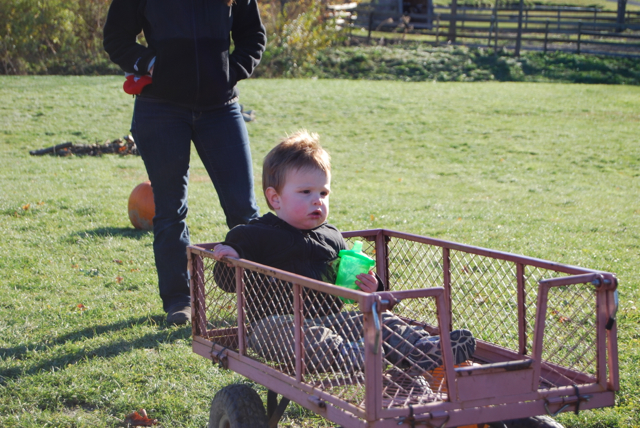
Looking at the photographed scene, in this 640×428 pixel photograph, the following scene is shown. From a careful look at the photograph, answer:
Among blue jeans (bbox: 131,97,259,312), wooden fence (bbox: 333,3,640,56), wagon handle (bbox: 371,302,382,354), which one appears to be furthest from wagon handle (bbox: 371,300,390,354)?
wooden fence (bbox: 333,3,640,56)

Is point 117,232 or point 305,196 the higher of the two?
point 305,196

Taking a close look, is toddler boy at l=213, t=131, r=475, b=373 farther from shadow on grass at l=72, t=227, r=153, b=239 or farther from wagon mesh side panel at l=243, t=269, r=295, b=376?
shadow on grass at l=72, t=227, r=153, b=239

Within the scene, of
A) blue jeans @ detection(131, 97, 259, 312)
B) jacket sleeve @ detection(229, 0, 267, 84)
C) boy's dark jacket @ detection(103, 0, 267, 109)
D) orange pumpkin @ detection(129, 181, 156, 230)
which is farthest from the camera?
orange pumpkin @ detection(129, 181, 156, 230)

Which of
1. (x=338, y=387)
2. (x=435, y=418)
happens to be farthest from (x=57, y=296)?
(x=435, y=418)

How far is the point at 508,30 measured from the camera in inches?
1313

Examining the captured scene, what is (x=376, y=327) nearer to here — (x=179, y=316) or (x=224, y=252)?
(x=224, y=252)

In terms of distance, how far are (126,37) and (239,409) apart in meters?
2.52

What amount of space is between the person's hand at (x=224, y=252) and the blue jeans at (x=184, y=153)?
1251 millimetres

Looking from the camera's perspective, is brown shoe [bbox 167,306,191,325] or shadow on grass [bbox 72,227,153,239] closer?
brown shoe [bbox 167,306,191,325]

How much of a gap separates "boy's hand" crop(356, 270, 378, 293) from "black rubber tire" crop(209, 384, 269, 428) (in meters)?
0.64

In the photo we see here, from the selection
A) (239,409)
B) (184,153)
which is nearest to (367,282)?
(239,409)

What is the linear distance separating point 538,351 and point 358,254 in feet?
2.88

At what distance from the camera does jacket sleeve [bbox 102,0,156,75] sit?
13.0 ft

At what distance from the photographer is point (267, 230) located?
3.03 metres
